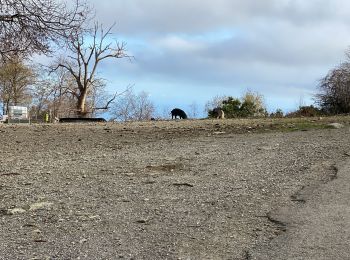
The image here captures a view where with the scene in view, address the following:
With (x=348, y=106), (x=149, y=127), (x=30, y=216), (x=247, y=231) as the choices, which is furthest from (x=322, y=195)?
(x=348, y=106)

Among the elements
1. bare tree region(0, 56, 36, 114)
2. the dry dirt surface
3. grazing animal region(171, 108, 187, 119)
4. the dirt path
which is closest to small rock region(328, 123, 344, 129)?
the dry dirt surface

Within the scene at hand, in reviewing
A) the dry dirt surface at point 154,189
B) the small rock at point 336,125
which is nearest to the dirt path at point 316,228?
the dry dirt surface at point 154,189

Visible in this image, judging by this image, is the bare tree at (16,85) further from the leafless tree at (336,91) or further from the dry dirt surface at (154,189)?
the dry dirt surface at (154,189)

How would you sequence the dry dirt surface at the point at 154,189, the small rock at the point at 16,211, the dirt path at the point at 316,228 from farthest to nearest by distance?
the small rock at the point at 16,211 → the dry dirt surface at the point at 154,189 → the dirt path at the point at 316,228

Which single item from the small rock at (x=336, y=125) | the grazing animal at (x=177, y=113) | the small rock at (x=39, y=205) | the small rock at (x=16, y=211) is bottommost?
the small rock at (x=16, y=211)

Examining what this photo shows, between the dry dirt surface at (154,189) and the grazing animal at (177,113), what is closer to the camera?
the dry dirt surface at (154,189)

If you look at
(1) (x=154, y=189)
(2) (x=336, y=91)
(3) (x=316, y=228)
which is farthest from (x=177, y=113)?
(3) (x=316, y=228)

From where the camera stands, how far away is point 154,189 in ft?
23.1

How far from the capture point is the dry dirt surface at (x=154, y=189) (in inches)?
193

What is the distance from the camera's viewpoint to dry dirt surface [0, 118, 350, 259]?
4.91 metres

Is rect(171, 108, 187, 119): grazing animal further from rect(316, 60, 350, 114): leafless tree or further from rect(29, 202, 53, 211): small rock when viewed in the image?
rect(29, 202, 53, 211): small rock

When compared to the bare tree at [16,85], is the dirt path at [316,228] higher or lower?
lower

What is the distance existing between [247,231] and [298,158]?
4114 mm

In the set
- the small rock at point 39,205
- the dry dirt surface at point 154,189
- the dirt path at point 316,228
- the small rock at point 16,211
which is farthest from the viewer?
the small rock at point 39,205
